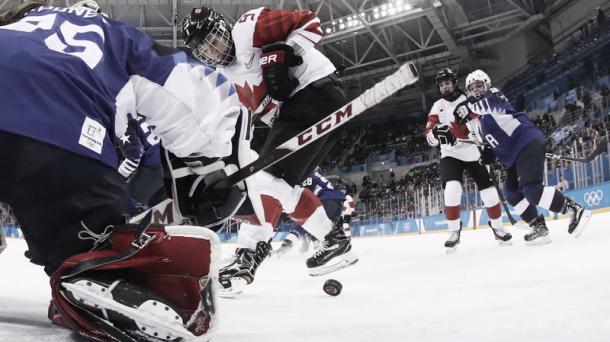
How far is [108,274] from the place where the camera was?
0.88 metres

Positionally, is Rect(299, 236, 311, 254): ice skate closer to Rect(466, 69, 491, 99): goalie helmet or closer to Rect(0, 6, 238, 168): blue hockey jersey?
Rect(466, 69, 491, 99): goalie helmet

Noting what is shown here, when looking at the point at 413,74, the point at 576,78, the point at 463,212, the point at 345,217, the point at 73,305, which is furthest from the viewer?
the point at 576,78

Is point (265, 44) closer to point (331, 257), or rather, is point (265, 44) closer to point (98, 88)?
point (331, 257)

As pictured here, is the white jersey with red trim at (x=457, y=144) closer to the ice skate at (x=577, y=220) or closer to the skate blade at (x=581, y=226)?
the ice skate at (x=577, y=220)

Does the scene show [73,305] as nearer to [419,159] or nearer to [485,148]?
[485,148]

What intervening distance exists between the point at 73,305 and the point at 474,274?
1.99 m

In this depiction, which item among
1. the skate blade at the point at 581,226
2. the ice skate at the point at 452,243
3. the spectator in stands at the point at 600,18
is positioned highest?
the spectator in stands at the point at 600,18

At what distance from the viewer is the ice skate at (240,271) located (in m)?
2.06

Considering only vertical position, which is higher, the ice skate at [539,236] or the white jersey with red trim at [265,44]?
the white jersey with red trim at [265,44]

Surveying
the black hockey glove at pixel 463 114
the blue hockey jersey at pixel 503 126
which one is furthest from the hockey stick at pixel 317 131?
the black hockey glove at pixel 463 114

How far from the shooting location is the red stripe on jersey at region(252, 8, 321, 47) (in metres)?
2.45

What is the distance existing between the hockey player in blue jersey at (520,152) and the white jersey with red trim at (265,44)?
2195 mm

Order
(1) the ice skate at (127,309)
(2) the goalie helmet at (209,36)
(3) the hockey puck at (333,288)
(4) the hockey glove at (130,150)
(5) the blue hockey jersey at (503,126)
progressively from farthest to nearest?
(5) the blue hockey jersey at (503,126) → (4) the hockey glove at (130,150) → (2) the goalie helmet at (209,36) → (3) the hockey puck at (333,288) → (1) the ice skate at (127,309)

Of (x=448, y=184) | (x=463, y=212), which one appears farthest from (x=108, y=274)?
(x=463, y=212)
